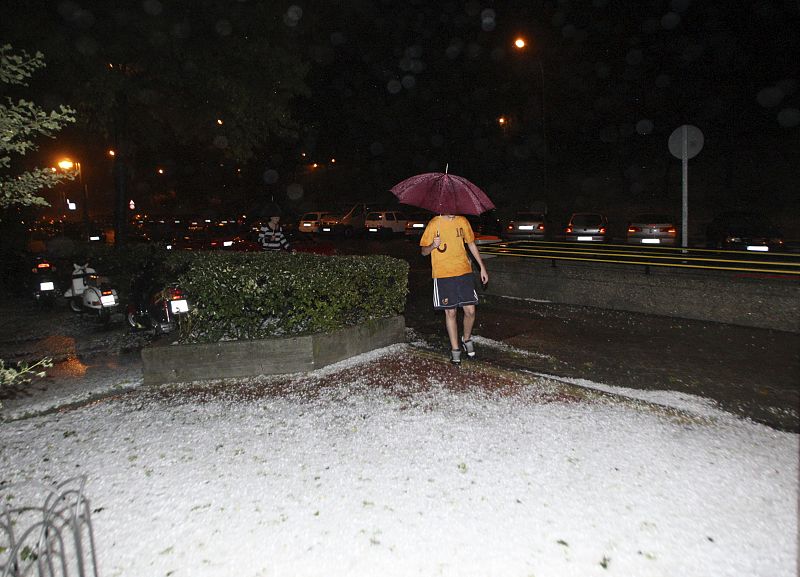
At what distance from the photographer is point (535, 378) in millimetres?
6039

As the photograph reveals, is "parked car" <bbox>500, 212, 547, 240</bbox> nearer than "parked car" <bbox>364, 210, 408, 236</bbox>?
Yes

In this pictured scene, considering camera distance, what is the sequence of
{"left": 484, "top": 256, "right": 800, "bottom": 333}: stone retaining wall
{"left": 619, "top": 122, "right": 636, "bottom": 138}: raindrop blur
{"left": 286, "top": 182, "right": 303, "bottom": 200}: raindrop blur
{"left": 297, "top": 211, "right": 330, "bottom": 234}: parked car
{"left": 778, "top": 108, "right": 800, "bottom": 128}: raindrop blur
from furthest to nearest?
{"left": 286, "top": 182, "right": 303, "bottom": 200}: raindrop blur < {"left": 619, "top": 122, "right": 636, "bottom": 138}: raindrop blur < {"left": 778, "top": 108, "right": 800, "bottom": 128}: raindrop blur < {"left": 297, "top": 211, "right": 330, "bottom": 234}: parked car < {"left": 484, "top": 256, "right": 800, "bottom": 333}: stone retaining wall

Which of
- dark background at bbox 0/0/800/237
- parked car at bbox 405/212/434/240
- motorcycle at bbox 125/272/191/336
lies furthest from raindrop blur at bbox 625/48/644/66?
motorcycle at bbox 125/272/191/336

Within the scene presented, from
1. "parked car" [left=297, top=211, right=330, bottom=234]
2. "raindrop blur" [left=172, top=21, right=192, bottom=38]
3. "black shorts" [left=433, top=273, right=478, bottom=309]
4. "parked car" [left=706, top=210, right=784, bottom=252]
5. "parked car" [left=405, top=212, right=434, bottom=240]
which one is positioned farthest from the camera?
"parked car" [left=297, top=211, right=330, bottom=234]

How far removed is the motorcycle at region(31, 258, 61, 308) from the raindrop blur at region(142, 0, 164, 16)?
5.54 m

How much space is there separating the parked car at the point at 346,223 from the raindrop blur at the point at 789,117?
29100 mm

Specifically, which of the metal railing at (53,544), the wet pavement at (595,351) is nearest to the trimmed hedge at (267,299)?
the wet pavement at (595,351)

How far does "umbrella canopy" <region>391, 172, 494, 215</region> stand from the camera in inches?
251

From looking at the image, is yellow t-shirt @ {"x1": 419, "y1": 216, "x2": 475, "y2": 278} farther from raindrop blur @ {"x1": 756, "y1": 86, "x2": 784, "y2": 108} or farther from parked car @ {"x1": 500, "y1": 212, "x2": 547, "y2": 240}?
raindrop blur @ {"x1": 756, "y1": 86, "x2": 784, "y2": 108}

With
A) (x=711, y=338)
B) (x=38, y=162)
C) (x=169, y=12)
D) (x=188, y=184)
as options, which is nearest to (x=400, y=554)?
(x=711, y=338)

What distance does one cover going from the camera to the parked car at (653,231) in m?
21.0

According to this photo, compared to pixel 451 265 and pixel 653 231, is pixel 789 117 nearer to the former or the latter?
pixel 653 231

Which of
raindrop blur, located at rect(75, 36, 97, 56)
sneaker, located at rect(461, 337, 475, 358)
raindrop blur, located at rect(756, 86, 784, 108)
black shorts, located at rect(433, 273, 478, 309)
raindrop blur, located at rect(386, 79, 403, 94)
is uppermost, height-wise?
raindrop blur, located at rect(386, 79, 403, 94)

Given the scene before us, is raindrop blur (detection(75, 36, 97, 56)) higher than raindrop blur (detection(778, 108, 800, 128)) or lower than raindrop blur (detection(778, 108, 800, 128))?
lower
